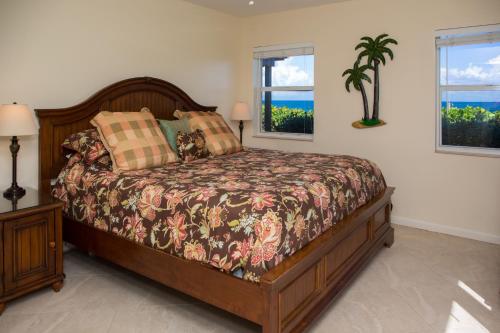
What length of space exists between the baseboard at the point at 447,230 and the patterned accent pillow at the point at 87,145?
9.74 ft

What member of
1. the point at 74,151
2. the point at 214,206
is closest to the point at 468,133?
the point at 214,206

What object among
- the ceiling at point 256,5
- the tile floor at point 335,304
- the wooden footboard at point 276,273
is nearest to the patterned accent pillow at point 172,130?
the wooden footboard at point 276,273

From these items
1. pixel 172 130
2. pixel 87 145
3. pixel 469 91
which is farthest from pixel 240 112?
pixel 469 91

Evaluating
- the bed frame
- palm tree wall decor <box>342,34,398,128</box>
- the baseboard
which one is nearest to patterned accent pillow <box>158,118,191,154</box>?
the bed frame

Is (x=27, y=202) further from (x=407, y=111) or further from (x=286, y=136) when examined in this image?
(x=407, y=111)

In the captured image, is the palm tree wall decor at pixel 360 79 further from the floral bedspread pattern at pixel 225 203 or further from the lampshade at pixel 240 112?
the lampshade at pixel 240 112

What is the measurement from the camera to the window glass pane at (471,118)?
3.59 meters

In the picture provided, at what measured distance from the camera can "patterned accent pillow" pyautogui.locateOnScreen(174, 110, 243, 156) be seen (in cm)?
365

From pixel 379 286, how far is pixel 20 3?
10.7ft

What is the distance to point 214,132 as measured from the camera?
375 centimetres

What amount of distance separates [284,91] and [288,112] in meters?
0.27

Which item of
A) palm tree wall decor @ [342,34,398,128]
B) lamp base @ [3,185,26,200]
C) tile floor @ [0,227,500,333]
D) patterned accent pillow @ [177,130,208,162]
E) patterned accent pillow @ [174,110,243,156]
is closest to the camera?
tile floor @ [0,227,500,333]

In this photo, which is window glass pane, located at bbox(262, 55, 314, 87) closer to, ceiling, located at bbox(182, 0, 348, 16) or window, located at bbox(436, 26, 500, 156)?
ceiling, located at bbox(182, 0, 348, 16)

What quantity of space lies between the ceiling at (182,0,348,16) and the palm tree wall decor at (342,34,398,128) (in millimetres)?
635
